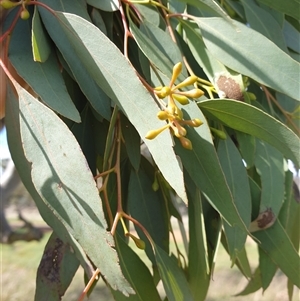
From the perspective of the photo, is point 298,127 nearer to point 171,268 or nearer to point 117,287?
point 171,268

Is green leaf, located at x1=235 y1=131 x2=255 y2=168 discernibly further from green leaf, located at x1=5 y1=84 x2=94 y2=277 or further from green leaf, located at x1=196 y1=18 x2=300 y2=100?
green leaf, located at x1=5 y1=84 x2=94 y2=277

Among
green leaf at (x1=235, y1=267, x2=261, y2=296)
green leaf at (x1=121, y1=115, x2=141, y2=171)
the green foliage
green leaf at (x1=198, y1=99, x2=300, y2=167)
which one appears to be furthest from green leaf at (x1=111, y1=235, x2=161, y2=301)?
green leaf at (x1=235, y1=267, x2=261, y2=296)

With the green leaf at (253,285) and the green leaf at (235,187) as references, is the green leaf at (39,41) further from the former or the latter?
the green leaf at (253,285)

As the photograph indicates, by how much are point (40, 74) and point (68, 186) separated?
15cm

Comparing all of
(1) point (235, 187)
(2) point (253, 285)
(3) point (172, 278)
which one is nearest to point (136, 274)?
(3) point (172, 278)

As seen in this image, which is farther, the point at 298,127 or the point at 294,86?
the point at 298,127

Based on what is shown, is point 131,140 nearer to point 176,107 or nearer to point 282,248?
point 176,107

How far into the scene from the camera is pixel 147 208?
0.71 meters

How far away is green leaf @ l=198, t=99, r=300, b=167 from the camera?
0.57m

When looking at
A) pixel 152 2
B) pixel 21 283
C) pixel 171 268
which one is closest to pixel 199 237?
pixel 171 268

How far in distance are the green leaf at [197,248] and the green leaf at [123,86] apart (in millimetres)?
142

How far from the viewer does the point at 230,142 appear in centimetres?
66

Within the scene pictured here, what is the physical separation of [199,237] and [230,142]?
135 millimetres

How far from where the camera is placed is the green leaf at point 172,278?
60 cm
